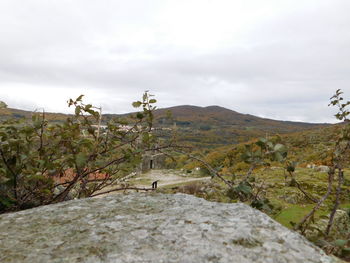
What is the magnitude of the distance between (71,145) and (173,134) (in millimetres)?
1331

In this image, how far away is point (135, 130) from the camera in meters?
4.06

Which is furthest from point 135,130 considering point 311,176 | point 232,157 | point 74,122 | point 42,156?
point 232,157

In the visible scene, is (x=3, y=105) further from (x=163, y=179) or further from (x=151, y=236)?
(x=163, y=179)

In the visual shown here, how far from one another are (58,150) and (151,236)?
245cm

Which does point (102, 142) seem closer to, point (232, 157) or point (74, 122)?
point (74, 122)

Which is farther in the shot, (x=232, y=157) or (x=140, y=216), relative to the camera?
(x=232, y=157)

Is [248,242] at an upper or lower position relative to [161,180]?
upper

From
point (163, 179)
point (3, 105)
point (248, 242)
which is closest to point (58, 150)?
point (3, 105)

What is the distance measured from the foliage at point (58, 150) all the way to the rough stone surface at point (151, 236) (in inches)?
42.2

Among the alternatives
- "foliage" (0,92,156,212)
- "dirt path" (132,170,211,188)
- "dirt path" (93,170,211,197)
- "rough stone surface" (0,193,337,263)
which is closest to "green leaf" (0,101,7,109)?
"foliage" (0,92,156,212)

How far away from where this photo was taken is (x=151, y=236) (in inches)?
65.6

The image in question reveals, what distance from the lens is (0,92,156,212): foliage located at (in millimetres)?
3133

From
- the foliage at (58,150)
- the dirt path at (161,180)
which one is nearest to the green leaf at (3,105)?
the foliage at (58,150)

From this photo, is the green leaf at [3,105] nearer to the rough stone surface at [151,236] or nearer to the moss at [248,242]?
the rough stone surface at [151,236]
